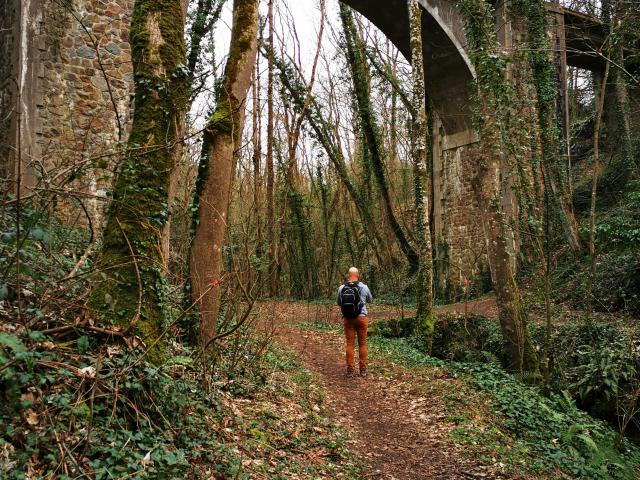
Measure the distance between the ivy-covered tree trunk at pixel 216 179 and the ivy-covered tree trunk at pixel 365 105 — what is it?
12.7 meters

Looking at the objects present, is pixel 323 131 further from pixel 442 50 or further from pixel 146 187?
pixel 146 187

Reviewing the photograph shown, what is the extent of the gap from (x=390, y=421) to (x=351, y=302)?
7.30 ft

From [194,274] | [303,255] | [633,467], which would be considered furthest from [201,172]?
[303,255]

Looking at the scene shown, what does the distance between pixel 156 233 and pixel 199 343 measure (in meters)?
1.45

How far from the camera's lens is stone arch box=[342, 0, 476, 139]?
48.2 feet

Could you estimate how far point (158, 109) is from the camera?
4.00 metres

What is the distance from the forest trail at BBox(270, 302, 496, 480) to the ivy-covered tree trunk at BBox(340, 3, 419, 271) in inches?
384

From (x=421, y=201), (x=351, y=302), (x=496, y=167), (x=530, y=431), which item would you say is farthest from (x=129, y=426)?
(x=421, y=201)

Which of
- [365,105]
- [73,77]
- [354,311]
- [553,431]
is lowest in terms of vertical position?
[553,431]

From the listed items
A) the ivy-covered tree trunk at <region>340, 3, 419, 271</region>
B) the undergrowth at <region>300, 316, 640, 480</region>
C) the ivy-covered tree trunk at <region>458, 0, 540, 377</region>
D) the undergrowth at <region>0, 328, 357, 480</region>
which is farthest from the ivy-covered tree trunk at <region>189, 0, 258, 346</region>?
the ivy-covered tree trunk at <region>340, 3, 419, 271</region>

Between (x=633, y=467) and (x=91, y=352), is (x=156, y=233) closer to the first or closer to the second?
(x=91, y=352)

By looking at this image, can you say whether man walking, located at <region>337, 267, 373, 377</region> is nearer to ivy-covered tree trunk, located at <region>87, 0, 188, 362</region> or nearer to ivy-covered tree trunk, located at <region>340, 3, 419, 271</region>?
ivy-covered tree trunk, located at <region>87, 0, 188, 362</region>

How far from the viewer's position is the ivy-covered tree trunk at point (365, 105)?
59.5 ft

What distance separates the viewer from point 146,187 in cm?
384
